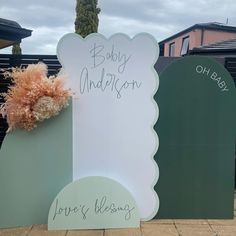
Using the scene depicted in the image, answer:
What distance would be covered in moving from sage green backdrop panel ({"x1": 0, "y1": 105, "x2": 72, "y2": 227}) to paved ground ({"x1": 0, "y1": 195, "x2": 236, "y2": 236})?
0.56 feet

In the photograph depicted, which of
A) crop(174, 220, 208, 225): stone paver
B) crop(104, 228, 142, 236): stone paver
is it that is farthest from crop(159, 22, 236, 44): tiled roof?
crop(104, 228, 142, 236): stone paver

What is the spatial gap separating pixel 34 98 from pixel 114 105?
847mm

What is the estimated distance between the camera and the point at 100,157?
3.90 metres

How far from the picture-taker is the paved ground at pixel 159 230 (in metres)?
3.66

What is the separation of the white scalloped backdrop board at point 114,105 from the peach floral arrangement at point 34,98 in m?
0.19

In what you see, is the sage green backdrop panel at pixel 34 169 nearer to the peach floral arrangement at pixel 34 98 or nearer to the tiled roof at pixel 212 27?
the peach floral arrangement at pixel 34 98

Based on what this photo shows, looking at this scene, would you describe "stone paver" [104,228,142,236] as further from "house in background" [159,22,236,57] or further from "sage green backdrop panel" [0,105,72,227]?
"house in background" [159,22,236,57]

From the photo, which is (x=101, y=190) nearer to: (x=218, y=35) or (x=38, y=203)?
(x=38, y=203)

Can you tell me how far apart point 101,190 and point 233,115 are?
1706 mm

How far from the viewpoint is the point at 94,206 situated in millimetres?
3830

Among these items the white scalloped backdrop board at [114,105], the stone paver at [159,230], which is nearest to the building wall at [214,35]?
the white scalloped backdrop board at [114,105]

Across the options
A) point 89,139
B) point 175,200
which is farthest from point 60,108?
point 175,200

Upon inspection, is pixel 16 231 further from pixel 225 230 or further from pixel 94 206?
pixel 225 230

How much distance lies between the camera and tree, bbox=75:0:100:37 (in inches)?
449
